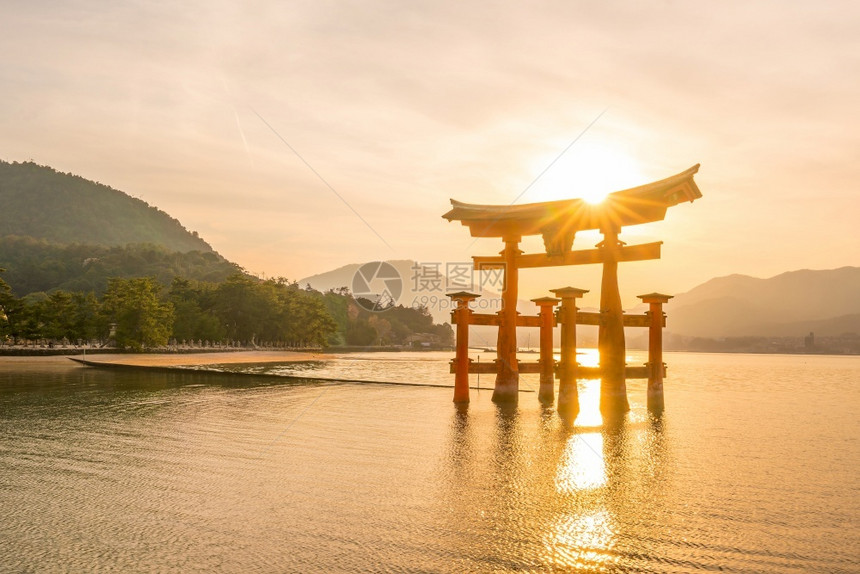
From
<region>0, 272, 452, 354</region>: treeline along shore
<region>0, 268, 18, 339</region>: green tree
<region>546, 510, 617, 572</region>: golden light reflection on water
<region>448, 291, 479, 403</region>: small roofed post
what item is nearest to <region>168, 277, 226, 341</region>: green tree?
<region>0, 272, 452, 354</region>: treeline along shore

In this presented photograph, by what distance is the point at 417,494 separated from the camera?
306 inches

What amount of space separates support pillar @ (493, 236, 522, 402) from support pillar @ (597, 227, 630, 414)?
2890mm

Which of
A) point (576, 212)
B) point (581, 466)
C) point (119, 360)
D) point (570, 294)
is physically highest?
point (576, 212)

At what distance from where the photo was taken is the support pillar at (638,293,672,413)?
1783 cm

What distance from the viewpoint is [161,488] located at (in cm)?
791

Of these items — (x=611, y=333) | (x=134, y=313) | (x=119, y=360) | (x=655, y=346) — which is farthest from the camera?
(x=134, y=313)

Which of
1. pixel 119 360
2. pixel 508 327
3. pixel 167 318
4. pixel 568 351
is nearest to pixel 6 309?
pixel 167 318

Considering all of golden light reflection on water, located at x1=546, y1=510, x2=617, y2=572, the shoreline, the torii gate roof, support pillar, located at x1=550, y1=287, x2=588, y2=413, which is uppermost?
the torii gate roof

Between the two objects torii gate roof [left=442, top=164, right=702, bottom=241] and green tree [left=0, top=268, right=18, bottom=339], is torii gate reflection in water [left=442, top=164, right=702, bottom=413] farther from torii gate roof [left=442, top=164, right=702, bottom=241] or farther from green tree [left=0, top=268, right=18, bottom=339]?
green tree [left=0, top=268, right=18, bottom=339]

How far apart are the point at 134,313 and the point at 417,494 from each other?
62904 mm

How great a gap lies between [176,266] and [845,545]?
165 m

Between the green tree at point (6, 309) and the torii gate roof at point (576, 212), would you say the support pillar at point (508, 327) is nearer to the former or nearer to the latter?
the torii gate roof at point (576, 212)

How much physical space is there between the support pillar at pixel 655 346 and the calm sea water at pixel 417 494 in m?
2.36

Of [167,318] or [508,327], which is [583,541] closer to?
[508,327]
